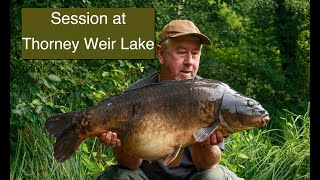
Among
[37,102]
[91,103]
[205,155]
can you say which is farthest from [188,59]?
[91,103]

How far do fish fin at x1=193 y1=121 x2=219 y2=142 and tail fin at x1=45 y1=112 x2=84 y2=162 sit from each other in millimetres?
377

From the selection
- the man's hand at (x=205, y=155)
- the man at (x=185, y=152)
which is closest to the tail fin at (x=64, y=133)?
the man at (x=185, y=152)

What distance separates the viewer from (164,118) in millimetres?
1993

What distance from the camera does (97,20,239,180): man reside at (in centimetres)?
225

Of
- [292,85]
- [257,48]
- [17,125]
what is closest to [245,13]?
[257,48]

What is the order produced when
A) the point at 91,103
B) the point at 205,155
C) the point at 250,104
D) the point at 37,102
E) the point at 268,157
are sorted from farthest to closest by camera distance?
1. the point at 268,157
2. the point at 91,103
3. the point at 37,102
4. the point at 205,155
5. the point at 250,104

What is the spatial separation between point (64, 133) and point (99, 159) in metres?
1.35

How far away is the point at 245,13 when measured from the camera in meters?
6.01

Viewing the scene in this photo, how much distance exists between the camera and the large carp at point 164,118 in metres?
1.95

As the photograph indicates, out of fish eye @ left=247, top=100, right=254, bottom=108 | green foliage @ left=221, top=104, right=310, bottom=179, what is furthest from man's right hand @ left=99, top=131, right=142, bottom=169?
green foliage @ left=221, top=104, right=310, bottom=179

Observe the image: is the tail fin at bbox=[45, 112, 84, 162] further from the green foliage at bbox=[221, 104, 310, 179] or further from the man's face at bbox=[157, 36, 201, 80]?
the green foliage at bbox=[221, 104, 310, 179]

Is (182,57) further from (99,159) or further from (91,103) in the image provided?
(99,159)

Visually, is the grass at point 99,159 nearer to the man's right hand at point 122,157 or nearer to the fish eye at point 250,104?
the man's right hand at point 122,157

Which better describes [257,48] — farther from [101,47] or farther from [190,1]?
[101,47]
